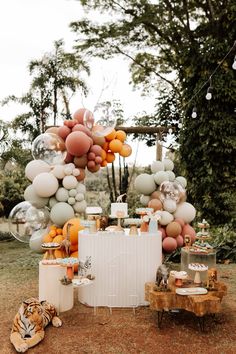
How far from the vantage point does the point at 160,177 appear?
5.63 m

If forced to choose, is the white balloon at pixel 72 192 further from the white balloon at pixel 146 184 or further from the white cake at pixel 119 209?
the white cake at pixel 119 209

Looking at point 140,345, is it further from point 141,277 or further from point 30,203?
point 30,203

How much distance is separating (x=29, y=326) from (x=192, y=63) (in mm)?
7541

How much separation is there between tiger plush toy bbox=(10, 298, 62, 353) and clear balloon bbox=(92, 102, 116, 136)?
2657 mm

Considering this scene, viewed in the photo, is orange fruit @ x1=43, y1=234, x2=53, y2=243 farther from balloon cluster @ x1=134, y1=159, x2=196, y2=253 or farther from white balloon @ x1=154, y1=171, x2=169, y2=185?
white balloon @ x1=154, y1=171, x2=169, y2=185

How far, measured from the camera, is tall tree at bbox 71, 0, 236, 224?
341 inches

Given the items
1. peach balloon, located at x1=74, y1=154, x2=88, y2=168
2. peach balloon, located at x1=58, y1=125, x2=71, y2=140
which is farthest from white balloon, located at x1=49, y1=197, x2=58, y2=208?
peach balloon, located at x1=58, y1=125, x2=71, y2=140

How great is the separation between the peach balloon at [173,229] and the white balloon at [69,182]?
4.79 ft

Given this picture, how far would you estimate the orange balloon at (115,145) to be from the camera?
229 inches

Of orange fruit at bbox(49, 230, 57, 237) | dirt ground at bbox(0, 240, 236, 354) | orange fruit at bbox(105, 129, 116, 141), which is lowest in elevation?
dirt ground at bbox(0, 240, 236, 354)

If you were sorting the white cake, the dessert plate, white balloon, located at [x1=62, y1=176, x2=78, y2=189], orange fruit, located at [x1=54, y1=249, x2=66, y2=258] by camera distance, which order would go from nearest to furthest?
the dessert plate → the white cake → orange fruit, located at [x1=54, y1=249, x2=66, y2=258] → white balloon, located at [x1=62, y1=176, x2=78, y2=189]

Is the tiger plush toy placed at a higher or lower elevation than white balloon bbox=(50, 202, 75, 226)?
lower

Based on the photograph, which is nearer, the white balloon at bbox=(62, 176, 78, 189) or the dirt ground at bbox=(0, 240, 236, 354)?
the dirt ground at bbox=(0, 240, 236, 354)

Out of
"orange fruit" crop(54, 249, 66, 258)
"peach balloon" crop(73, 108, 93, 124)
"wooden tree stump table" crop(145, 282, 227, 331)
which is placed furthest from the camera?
"peach balloon" crop(73, 108, 93, 124)
